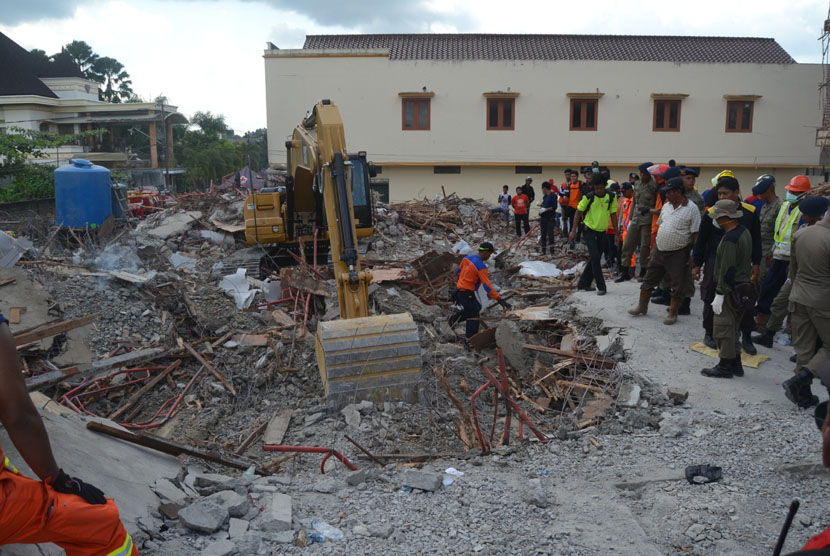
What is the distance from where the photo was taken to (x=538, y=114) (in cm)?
3127

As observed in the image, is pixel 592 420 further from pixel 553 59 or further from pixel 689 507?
pixel 553 59

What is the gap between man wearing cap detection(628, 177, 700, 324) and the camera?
7723mm

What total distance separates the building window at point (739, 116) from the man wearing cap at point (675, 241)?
2775 centimetres

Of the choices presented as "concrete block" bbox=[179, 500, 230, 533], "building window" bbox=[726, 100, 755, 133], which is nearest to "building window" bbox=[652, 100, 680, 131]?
"building window" bbox=[726, 100, 755, 133]

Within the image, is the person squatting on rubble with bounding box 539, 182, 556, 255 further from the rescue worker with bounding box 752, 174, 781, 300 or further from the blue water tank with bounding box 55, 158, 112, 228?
the blue water tank with bounding box 55, 158, 112, 228

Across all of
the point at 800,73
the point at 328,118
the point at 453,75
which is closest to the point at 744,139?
the point at 800,73

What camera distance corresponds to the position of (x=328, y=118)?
305 inches

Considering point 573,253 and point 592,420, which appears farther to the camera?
point 573,253

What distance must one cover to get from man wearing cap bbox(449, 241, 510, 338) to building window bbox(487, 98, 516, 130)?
2362 centimetres

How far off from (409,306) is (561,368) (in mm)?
3553

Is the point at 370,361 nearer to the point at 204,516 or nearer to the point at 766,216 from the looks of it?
the point at 204,516

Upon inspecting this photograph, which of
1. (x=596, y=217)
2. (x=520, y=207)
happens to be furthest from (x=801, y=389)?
(x=520, y=207)

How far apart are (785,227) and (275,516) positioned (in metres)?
6.39

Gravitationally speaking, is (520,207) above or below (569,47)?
below
